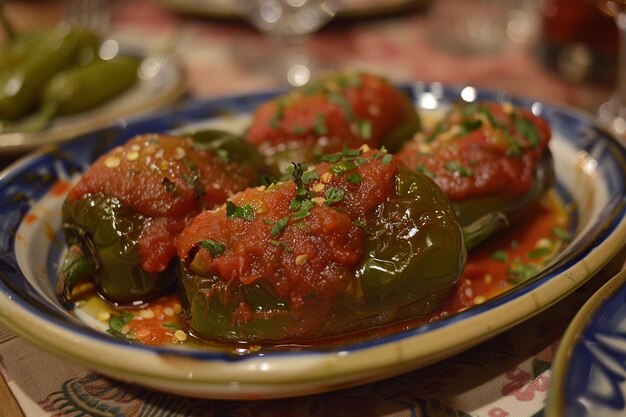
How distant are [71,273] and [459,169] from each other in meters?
1.20

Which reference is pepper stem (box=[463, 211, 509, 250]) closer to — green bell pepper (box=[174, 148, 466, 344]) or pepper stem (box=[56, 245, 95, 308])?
green bell pepper (box=[174, 148, 466, 344])

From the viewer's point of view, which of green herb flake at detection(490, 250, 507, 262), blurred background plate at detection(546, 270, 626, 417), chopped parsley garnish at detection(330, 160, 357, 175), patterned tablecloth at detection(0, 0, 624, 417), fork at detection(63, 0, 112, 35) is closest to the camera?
blurred background plate at detection(546, 270, 626, 417)

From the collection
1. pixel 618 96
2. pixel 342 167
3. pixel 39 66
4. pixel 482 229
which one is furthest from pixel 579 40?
pixel 39 66

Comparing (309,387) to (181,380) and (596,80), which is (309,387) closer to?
(181,380)

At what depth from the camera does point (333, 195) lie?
164 centimetres

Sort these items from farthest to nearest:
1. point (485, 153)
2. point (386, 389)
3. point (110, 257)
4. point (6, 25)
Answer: point (6, 25), point (485, 153), point (110, 257), point (386, 389)

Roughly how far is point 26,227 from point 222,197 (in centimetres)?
62

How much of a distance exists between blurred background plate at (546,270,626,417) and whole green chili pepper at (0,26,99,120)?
290cm

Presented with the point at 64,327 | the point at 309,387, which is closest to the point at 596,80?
the point at 309,387

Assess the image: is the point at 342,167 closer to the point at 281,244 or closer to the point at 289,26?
the point at 281,244

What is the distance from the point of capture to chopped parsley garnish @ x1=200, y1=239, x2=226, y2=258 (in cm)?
160

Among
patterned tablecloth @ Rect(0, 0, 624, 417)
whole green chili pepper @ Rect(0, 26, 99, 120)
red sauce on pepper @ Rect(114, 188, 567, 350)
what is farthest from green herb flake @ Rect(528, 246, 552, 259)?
whole green chili pepper @ Rect(0, 26, 99, 120)

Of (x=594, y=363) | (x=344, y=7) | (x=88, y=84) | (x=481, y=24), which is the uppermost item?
(x=594, y=363)

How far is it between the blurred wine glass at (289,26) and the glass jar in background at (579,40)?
4.40 feet
